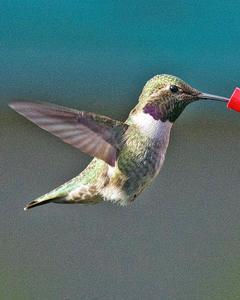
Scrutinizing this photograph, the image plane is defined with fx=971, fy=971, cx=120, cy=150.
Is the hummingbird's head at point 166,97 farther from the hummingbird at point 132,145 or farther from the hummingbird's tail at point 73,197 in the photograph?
the hummingbird's tail at point 73,197

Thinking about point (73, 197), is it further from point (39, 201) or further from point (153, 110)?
point (153, 110)

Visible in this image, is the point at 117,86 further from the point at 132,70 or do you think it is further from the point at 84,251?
the point at 84,251

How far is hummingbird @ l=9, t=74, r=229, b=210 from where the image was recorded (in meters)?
1.87

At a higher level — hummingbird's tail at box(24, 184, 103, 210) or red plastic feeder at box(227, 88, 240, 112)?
red plastic feeder at box(227, 88, 240, 112)

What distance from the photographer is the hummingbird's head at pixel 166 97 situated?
73.7 inches

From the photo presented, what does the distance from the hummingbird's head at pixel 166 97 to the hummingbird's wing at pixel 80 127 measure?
7 cm

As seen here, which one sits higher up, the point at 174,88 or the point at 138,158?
the point at 174,88

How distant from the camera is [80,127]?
179 centimetres

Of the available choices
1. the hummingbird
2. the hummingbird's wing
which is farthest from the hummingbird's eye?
the hummingbird's wing

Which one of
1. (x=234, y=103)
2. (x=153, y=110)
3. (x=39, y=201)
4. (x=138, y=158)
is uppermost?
(x=234, y=103)

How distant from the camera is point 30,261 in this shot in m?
6.73

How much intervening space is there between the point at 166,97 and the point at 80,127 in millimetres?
222

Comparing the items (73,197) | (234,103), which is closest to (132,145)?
(73,197)

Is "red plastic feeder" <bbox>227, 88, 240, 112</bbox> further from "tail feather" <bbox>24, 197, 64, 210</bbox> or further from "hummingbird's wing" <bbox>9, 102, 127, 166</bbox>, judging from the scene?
"tail feather" <bbox>24, 197, 64, 210</bbox>
